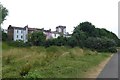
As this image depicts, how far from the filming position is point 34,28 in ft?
396

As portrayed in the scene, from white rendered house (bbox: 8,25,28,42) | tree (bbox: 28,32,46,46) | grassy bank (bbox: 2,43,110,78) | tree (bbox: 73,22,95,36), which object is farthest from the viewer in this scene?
white rendered house (bbox: 8,25,28,42)

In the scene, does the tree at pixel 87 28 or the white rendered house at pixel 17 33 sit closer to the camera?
the tree at pixel 87 28

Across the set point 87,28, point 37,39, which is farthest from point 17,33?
point 87,28

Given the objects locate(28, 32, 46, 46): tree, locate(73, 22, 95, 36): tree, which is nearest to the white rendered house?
locate(28, 32, 46, 46): tree

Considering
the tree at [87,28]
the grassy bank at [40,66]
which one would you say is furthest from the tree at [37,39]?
the grassy bank at [40,66]

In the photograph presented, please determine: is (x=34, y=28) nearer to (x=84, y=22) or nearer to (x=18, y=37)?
(x=18, y=37)

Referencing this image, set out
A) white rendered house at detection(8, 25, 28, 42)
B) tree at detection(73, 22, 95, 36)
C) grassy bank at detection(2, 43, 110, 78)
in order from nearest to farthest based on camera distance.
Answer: grassy bank at detection(2, 43, 110, 78) < tree at detection(73, 22, 95, 36) < white rendered house at detection(8, 25, 28, 42)

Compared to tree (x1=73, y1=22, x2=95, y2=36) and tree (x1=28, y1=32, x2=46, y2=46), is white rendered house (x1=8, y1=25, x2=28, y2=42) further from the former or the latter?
tree (x1=73, y1=22, x2=95, y2=36)

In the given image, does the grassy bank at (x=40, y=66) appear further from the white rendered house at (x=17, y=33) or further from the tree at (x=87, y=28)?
the white rendered house at (x=17, y=33)

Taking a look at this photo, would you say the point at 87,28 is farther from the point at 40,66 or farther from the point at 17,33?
the point at 40,66

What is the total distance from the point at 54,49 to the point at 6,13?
1840 inches

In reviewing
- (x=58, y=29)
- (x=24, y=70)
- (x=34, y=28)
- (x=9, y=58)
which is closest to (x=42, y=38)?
(x=34, y=28)

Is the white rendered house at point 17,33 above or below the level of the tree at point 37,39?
above

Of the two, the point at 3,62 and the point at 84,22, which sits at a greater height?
the point at 84,22
